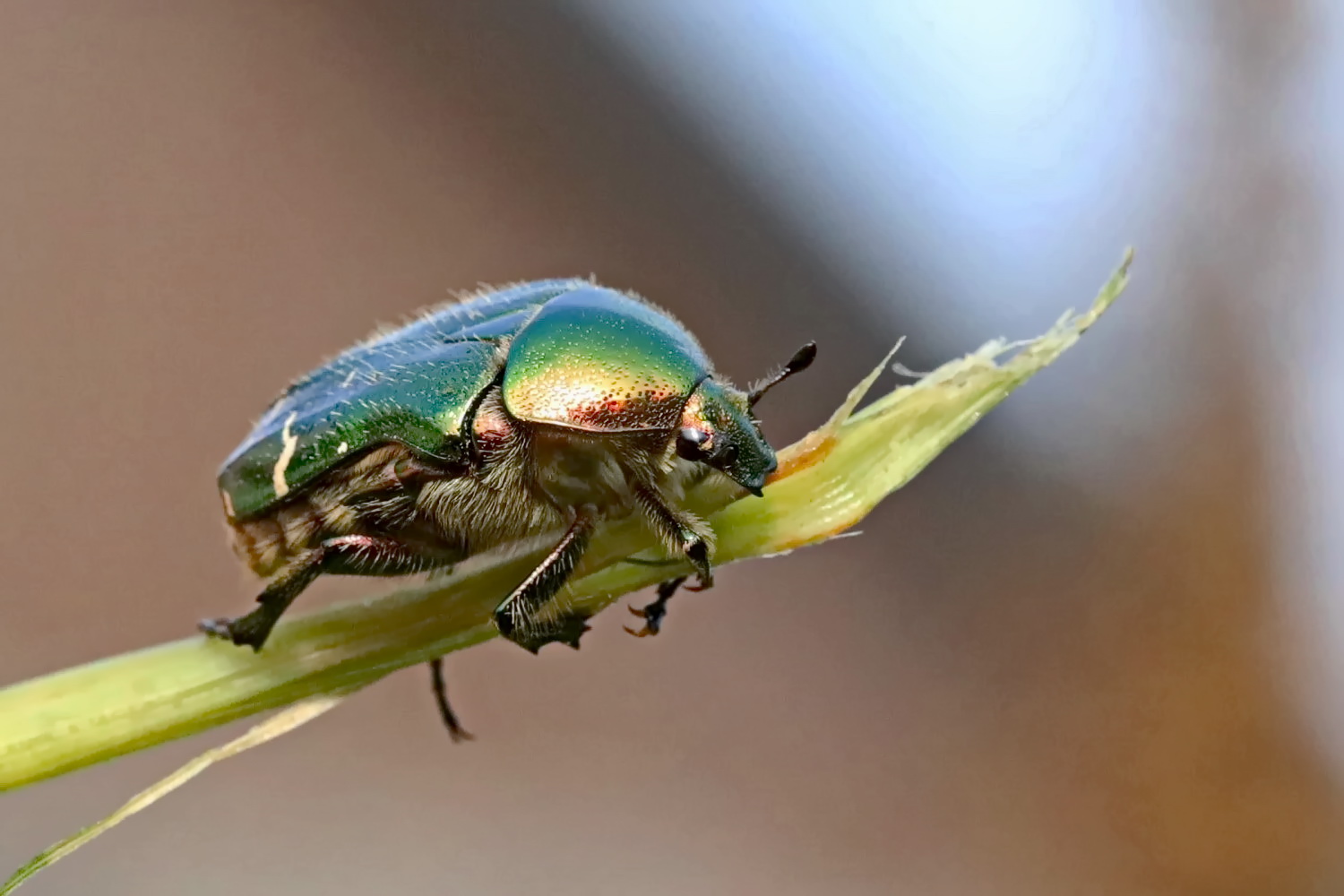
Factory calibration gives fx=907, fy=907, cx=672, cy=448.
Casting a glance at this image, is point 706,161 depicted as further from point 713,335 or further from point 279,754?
point 279,754

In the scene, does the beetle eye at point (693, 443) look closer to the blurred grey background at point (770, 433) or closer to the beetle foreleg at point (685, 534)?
the beetle foreleg at point (685, 534)

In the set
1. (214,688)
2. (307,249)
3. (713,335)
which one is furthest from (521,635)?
(713,335)

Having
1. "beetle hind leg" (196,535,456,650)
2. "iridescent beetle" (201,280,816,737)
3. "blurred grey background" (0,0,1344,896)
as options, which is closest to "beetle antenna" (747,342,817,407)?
"iridescent beetle" (201,280,816,737)

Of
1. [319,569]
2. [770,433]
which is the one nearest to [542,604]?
[319,569]

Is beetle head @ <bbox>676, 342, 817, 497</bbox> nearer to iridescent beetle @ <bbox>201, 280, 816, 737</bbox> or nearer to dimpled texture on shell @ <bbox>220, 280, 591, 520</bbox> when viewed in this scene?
iridescent beetle @ <bbox>201, 280, 816, 737</bbox>

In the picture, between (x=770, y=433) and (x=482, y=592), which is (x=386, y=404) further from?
(x=770, y=433)
